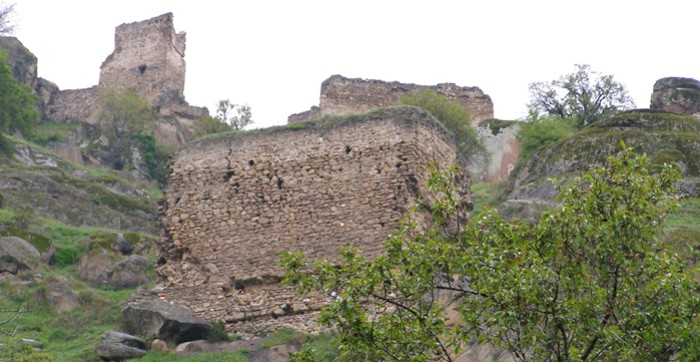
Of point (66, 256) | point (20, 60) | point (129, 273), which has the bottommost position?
point (129, 273)

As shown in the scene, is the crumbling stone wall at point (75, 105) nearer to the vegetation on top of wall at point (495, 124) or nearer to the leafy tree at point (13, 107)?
the leafy tree at point (13, 107)

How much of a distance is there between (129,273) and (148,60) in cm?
2789

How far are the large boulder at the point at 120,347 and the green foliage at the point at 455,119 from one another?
18926 millimetres

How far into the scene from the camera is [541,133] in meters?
35.3

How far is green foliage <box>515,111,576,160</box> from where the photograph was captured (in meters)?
34.8

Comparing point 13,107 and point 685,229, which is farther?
point 13,107

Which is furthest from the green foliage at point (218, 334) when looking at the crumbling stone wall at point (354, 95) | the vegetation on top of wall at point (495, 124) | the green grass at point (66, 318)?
the vegetation on top of wall at point (495, 124)

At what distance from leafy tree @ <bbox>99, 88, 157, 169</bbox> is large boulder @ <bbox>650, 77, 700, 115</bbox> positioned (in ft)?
72.4

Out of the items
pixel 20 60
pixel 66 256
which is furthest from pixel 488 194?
pixel 20 60

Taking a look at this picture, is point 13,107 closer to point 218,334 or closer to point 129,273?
point 129,273

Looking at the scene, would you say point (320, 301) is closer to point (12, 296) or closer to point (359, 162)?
point (359, 162)

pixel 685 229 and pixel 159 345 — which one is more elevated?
pixel 685 229

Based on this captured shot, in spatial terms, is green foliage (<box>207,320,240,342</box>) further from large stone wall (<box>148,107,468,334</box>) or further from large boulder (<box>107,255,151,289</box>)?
large boulder (<box>107,255,151,289</box>)

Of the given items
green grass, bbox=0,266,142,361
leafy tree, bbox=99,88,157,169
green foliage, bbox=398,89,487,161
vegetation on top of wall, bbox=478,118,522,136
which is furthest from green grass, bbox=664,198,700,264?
leafy tree, bbox=99,88,157,169
